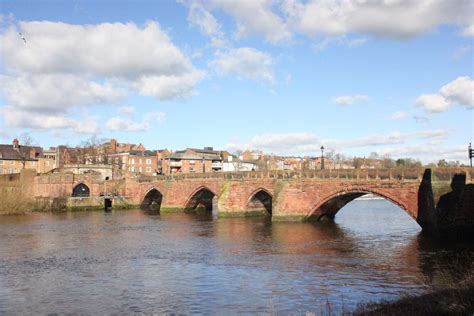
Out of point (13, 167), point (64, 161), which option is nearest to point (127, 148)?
point (64, 161)

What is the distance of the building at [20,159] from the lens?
10935 cm

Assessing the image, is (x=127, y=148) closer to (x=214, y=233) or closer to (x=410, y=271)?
(x=214, y=233)

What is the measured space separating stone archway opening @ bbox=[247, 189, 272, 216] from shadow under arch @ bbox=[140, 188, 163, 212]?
2629 cm

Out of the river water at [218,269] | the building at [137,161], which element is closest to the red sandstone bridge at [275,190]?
the river water at [218,269]

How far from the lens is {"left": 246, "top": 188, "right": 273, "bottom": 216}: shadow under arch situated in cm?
5771

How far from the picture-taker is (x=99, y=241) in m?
38.5

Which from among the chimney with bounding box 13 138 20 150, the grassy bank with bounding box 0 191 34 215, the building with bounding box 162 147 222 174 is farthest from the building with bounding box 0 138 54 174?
the grassy bank with bounding box 0 191 34 215

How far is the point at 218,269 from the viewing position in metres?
26.1

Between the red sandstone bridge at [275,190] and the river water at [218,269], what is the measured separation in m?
3.78

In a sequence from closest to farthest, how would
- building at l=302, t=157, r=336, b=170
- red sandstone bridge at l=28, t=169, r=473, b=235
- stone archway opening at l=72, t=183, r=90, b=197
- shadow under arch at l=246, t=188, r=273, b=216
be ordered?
1. red sandstone bridge at l=28, t=169, r=473, b=235
2. shadow under arch at l=246, t=188, r=273, b=216
3. stone archway opening at l=72, t=183, r=90, b=197
4. building at l=302, t=157, r=336, b=170

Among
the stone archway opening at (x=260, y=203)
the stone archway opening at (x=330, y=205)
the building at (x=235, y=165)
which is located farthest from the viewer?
the building at (x=235, y=165)

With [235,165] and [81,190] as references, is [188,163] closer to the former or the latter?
[235,165]

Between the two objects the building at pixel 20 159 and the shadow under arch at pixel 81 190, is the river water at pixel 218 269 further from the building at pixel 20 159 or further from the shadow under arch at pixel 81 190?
the building at pixel 20 159

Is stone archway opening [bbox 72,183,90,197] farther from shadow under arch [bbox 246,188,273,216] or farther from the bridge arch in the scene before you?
the bridge arch
